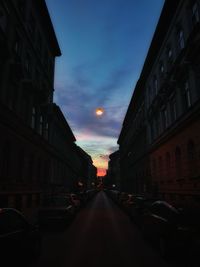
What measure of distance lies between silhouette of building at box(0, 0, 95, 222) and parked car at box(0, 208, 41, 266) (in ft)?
35.4

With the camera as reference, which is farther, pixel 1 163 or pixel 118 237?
pixel 1 163

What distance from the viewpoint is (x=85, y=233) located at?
511 inches

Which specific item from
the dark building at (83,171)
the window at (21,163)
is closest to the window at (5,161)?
the window at (21,163)

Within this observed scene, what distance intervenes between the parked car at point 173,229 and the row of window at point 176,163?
9266 millimetres

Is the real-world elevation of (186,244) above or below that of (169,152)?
below

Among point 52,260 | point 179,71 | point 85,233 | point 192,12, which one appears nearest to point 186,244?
point 52,260

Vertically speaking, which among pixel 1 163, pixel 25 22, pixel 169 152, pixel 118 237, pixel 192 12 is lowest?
pixel 118 237

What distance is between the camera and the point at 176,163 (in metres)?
22.2

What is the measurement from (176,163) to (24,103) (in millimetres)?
13604

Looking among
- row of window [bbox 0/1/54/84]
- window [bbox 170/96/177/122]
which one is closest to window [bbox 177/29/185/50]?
window [bbox 170/96/177/122]

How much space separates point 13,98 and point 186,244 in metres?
17.2

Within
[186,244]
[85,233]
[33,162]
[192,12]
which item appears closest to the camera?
[186,244]

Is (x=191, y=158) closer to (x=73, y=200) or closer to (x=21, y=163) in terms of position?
(x=73, y=200)

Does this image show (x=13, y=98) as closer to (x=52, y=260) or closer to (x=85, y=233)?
(x=85, y=233)
